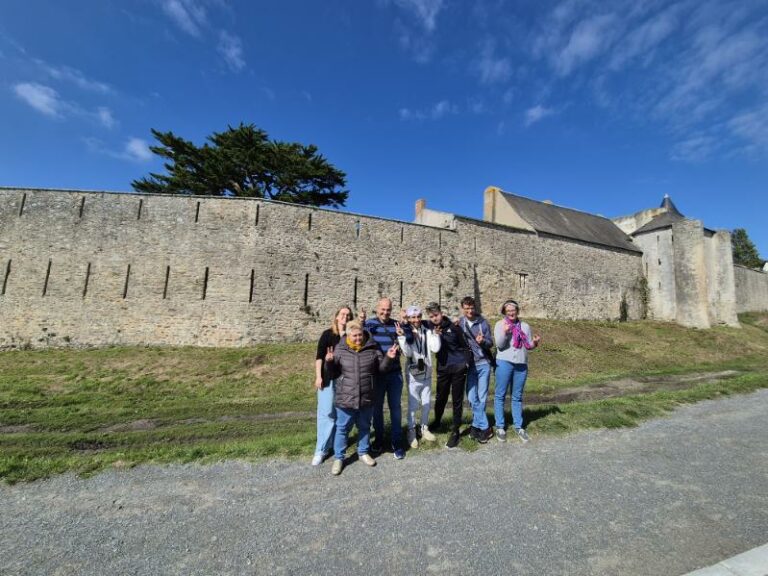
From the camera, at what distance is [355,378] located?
14.6 ft

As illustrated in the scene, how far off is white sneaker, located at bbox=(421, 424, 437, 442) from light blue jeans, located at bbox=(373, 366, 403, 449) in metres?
0.50

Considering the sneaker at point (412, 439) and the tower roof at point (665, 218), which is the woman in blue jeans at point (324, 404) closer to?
the sneaker at point (412, 439)

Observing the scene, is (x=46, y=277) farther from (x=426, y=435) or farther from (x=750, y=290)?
(x=750, y=290)

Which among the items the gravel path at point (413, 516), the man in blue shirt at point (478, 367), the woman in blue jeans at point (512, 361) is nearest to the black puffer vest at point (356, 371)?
the gravel path at point (413, 516)

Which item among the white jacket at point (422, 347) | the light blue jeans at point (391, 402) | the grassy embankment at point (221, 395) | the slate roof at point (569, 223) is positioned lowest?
the grassy embankment at point (221, 395)

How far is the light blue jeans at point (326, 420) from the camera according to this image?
179 inches

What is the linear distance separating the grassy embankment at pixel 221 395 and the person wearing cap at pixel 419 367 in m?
0.78

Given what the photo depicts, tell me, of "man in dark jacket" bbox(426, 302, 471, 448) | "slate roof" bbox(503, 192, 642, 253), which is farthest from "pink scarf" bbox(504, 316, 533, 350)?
"slate roof" bbox(503, 192, 642, 253)

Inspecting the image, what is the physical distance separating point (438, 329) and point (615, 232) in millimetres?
31659

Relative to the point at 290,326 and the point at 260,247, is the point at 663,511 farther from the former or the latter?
the point at 260,247

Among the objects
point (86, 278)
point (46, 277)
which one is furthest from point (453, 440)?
point (46, 277)

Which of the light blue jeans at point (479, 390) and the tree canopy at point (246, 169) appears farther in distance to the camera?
the tree canopy at point (246, 169)

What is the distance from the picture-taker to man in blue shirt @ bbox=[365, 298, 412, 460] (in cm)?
475

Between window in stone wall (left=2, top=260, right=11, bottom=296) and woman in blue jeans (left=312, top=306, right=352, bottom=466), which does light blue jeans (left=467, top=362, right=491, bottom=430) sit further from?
window in stone wall (left=2, top=260, right=11, bottom=296)
